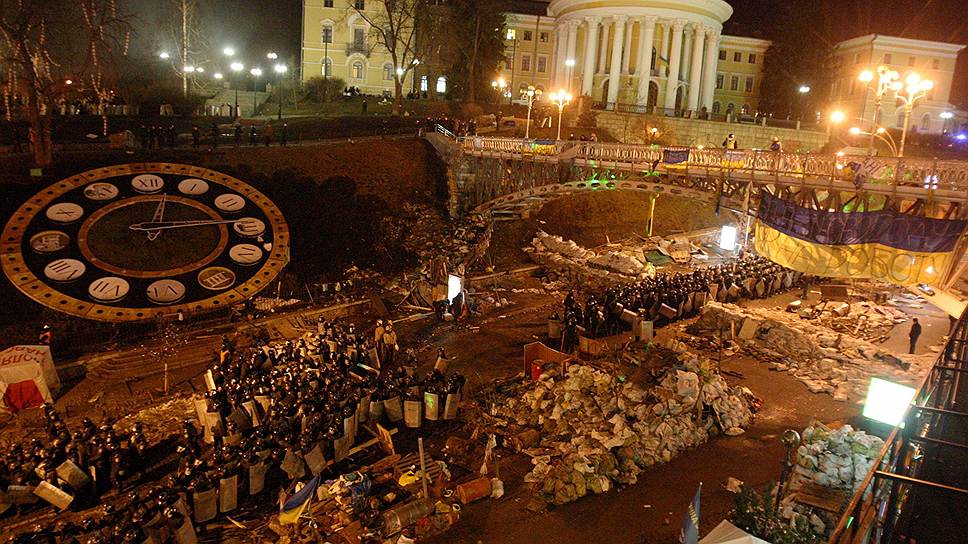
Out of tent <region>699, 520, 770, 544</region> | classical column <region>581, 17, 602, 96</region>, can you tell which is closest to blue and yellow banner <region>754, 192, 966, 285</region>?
tent <region>699, 520, 770, 544</region>

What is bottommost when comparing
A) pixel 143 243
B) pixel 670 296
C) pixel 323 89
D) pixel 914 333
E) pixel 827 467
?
pixel 827 467

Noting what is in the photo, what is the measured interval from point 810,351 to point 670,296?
4.72 metres

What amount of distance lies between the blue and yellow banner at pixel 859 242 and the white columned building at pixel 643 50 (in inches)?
1198

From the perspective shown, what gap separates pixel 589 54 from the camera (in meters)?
49.8

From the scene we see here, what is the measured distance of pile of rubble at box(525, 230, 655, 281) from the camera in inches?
1041

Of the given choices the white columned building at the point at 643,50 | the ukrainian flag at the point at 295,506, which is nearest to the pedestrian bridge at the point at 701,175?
the ukrainian flag at the point at 295,506

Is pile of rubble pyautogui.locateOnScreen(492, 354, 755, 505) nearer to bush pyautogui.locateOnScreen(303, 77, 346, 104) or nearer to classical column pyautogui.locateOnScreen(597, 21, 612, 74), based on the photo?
classical column pyautogui.locateOnScreen(597, 21, 612, 74)

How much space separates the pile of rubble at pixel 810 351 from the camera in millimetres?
16156

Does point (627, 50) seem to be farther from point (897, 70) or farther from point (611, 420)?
point (611, 420)

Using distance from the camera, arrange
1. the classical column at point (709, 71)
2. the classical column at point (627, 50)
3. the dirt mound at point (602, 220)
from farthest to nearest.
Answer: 1. the classical column at point (709, 71)
2. the classical column at point (627, 50)
3. the dirt mound at point (602, 220)

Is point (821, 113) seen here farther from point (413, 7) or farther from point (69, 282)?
point (69, 282)

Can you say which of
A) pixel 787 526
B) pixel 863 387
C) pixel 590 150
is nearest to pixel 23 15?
pixel 590 150

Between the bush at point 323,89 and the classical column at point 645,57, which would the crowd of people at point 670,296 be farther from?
the bush at point 323,89

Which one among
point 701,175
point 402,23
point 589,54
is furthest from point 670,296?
point 402,23
